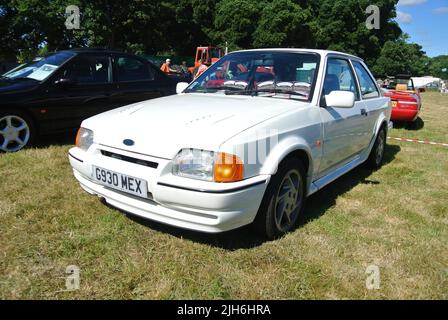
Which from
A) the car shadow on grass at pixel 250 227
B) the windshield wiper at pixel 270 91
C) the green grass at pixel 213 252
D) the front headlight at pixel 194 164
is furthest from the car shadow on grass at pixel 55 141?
the front headlight at pixel 194 164

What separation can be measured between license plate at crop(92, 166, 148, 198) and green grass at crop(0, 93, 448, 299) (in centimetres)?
45

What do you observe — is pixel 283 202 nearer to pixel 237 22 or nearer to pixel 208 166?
pixel 208 166

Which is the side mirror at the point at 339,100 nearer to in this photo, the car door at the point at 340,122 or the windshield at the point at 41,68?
the car door at the point at 340,122

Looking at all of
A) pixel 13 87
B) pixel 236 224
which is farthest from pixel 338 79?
pixel 13 87

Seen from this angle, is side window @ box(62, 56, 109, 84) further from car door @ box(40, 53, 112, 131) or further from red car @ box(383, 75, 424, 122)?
red car @ box(383, 75, 424, 122)

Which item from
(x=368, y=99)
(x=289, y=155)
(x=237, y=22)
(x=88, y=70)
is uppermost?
(x=237, y=22)

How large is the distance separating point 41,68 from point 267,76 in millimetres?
3649

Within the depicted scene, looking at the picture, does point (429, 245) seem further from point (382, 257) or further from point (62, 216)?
point (62, 216)

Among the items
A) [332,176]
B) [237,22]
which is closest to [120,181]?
[332,176]

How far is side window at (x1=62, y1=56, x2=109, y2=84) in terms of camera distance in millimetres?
5410

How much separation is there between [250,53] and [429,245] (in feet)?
8.01

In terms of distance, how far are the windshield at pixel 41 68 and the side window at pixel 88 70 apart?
0.14m

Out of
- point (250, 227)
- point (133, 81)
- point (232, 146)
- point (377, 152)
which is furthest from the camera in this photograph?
point (133, 81)

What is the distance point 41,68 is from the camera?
540 cm
